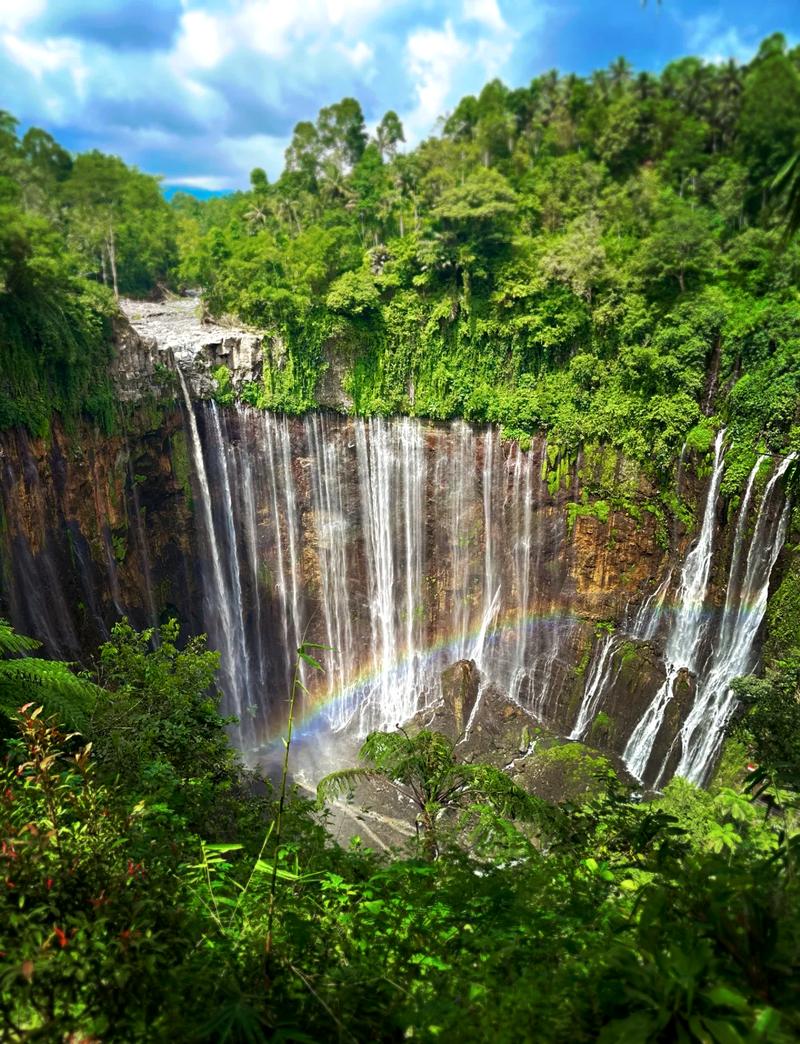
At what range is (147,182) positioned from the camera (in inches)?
1228

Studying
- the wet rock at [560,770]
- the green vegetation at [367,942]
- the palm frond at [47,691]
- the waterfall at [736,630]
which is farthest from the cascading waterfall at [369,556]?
the green vegetation at [367,942]

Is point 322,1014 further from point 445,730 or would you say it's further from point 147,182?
point 147,182

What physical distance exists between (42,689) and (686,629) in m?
14.5

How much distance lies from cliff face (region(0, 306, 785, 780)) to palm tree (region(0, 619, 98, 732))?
28.4ft

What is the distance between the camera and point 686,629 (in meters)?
15.5

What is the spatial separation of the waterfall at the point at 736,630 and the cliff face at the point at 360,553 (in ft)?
0.55

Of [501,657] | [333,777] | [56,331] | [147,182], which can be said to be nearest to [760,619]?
[501,657]

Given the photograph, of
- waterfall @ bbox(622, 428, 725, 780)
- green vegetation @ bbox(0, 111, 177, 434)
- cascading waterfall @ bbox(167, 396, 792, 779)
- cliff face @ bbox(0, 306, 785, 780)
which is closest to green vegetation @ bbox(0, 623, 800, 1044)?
waterfall @ bbox(622, 428, 725, 780)

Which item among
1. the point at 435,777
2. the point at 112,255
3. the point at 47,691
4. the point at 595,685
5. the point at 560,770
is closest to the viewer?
the point at 47,691

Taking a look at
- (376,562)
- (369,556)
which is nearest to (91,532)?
(369,556)

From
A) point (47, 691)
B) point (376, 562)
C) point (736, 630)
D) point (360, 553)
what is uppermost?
point (47, 691)

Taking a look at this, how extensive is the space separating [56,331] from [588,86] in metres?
23.2

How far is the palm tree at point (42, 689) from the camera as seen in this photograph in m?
5.88

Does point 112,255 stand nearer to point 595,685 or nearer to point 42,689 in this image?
point 42,689
